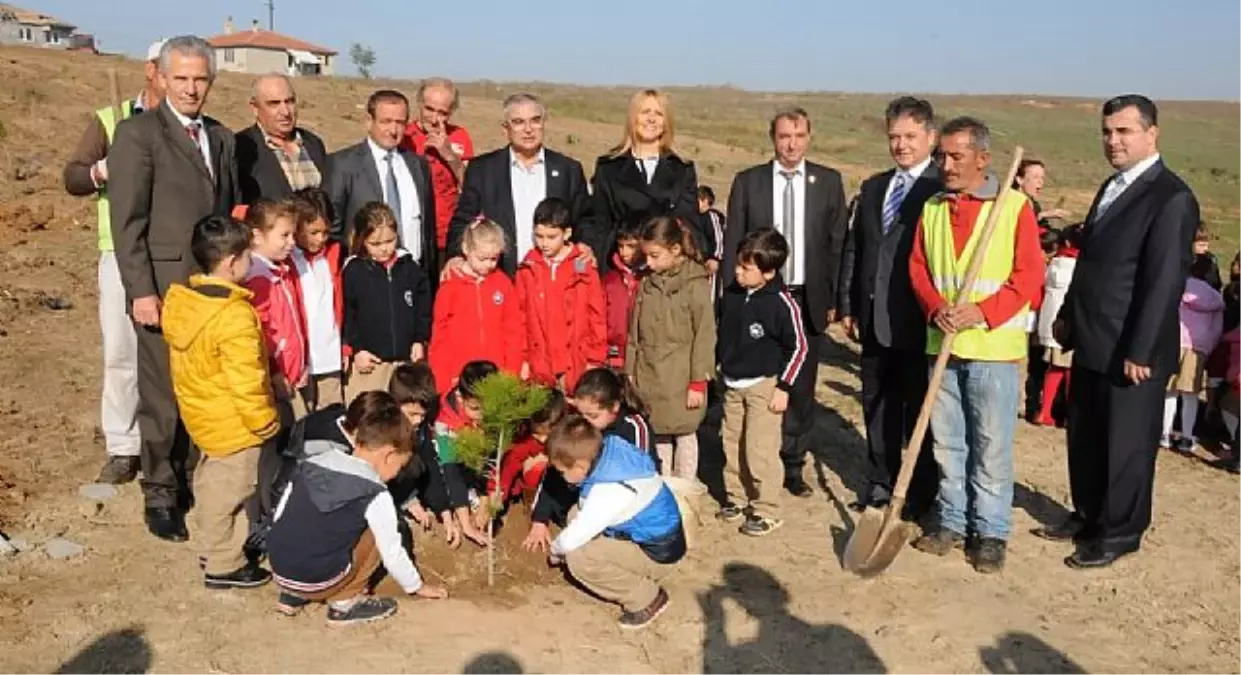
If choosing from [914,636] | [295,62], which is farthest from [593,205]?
[295,62]

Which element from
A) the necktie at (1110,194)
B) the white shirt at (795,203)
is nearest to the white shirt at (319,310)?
the white shirt at (795,203)

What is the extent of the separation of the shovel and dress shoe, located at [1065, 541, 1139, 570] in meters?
0.93

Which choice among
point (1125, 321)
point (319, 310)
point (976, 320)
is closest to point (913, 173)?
point (976, 320)

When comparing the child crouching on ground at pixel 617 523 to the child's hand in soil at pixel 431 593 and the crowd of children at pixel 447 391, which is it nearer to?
the crowd of children at pixel 447 391

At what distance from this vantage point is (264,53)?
6794cm

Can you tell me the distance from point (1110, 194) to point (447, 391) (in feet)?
11.7

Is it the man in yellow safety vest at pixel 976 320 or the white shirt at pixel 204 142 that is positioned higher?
the white shirt at pixel 204 142

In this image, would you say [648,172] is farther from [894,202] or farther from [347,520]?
[347,520]

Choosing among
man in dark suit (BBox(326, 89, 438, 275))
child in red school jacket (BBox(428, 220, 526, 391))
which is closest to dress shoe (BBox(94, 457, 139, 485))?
man in dark suit (BBox(326, 89, 438, 275))

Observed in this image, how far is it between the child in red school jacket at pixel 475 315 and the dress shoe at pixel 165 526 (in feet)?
4.99

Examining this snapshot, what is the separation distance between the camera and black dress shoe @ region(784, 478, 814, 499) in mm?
6598

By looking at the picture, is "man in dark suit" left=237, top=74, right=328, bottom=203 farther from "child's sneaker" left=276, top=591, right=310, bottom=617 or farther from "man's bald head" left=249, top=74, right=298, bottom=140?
"child's sneaker" left=276, top=591, right=310, bottom=617

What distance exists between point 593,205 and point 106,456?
338 centimetres

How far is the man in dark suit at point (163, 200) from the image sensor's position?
5105mm
